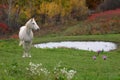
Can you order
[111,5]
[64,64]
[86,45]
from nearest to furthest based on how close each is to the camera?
[64,64] < [86,45] < [111,5]

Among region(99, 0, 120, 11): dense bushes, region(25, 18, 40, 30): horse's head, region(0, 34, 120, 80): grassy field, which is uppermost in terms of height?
region(25, 18, 40, 30): horse's head

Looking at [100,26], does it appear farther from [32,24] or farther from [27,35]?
[32,24]

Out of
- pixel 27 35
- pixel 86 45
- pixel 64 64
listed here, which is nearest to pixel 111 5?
pixel 86 45

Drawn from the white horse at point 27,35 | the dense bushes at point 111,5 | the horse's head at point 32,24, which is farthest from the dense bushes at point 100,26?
the horse's head at point 32,24

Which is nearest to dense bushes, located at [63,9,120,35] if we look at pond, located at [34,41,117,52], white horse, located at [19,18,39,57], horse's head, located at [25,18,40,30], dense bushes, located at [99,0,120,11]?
dense bushes, located at [99,0,120,11]

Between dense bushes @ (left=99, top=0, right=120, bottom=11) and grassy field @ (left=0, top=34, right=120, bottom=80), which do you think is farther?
dense bushes @ (left=99, top=0, right=120, bottom=11)

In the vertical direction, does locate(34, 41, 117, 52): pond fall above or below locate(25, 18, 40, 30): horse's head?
below

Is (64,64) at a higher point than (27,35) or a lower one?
lower

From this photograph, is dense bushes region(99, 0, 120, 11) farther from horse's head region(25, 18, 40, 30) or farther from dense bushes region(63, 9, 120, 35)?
horse's head region(25, 18, 40, 30)

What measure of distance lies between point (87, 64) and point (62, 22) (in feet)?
116

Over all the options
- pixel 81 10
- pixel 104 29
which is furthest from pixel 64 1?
pixel 104 29

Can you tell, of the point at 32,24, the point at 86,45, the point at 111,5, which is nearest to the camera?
the point at 32,24

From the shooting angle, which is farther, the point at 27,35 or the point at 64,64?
the point at 27,35

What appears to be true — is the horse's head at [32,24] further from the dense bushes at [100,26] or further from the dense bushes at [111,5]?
the dense bushes at [111,5]
